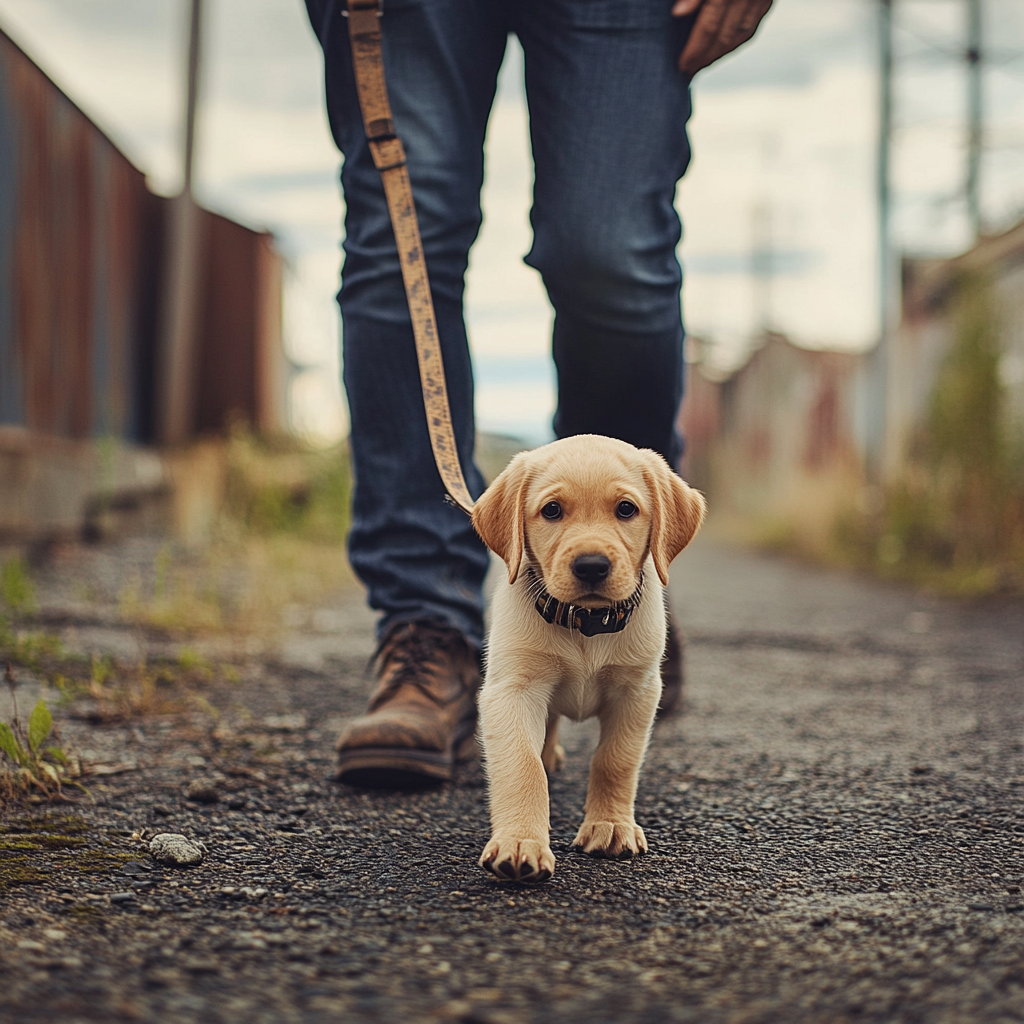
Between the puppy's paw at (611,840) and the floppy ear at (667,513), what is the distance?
392 millimetres

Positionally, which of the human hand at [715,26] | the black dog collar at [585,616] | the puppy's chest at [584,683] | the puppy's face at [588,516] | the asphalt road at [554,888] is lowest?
the asphalt road at [554,888]

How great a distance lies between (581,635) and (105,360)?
247 inches

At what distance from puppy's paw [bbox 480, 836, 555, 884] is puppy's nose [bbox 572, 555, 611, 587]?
15.0 inches

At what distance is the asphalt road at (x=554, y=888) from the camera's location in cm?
108

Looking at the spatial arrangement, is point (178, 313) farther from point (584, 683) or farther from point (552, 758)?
point (584, 683)

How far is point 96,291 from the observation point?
22.5 ft

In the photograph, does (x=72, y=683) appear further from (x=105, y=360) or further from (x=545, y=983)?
(x=105, y=360)

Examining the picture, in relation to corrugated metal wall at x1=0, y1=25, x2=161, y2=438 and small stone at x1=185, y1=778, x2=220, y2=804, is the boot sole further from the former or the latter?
corrugated metal wall at x1=0, y1=25, x2=161, y2=438

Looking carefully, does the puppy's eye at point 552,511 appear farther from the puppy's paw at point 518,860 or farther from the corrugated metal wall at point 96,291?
the corrugated metal wall at point 96,291

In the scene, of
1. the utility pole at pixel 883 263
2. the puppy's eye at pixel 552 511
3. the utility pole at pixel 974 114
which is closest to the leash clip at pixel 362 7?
the puppy's eye at pixel 552 511

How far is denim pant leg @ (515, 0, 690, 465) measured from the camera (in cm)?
204

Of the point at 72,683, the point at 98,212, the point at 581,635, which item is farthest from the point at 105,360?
the point at 581,635

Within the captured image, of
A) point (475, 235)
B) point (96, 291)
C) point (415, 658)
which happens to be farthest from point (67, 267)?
point (415, 658)

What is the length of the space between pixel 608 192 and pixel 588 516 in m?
0.75
